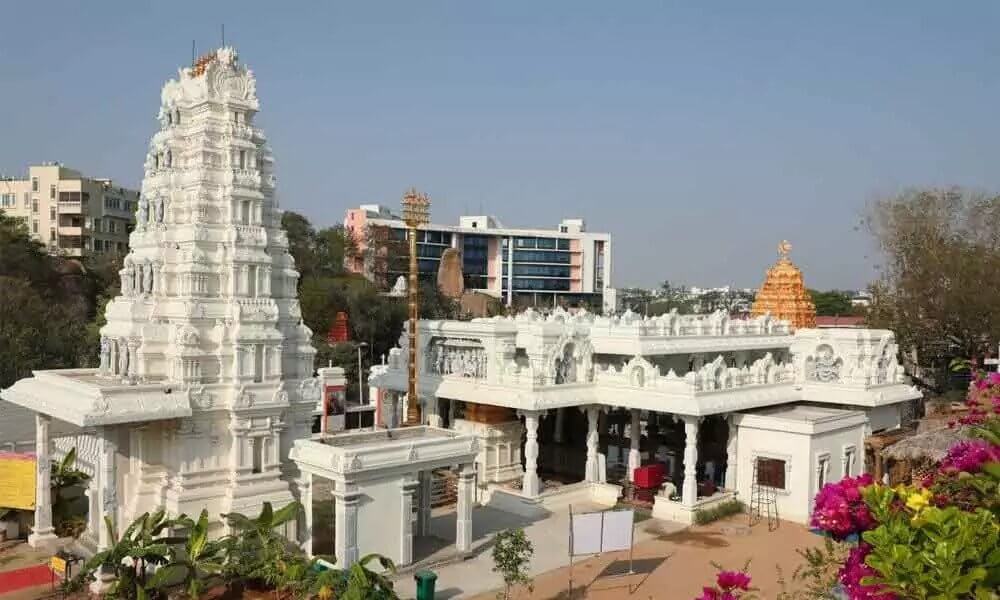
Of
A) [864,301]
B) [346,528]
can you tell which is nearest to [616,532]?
[346,528]

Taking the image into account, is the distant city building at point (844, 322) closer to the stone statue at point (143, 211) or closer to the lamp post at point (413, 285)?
the lamp post at point (413, 285)

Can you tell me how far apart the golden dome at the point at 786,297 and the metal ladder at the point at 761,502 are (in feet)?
37.0

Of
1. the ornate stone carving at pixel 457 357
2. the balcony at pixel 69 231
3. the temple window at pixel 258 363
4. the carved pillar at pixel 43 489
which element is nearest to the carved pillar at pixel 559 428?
the ornate stone carving at pixel 457 357

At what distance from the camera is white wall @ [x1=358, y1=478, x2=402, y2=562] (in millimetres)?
15609

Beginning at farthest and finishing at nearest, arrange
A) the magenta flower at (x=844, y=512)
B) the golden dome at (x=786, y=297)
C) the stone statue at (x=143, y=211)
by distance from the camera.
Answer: the golden dome at (x=786, y=297), the stone statue at (x=143, y=211), the magenta flower at (x=844, y=512)

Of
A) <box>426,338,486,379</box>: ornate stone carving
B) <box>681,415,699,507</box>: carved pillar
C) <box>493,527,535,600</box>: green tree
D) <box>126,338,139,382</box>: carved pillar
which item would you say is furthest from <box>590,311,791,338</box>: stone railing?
<box>126,338,139,382</box>: carved pillar

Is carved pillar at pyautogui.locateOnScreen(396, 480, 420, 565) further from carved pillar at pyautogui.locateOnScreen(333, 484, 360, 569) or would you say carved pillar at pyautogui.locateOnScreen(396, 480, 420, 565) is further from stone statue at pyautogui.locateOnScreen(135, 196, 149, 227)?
stone statue at pyautogui.locateOnScreen(135, 196, 149, 227)

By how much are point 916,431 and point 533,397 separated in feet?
41.8

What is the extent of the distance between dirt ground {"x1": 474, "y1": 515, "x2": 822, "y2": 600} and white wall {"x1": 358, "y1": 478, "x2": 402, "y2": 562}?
2136 mm

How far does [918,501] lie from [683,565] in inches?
483

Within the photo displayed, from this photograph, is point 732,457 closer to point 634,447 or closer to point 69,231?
point 634,447

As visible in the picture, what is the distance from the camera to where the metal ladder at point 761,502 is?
2167 cm

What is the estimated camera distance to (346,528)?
15234 millimetres

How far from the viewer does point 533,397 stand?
69.7ft
